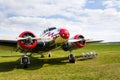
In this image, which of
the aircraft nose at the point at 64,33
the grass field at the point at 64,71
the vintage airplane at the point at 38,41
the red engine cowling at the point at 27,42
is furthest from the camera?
the aircraft nose at the point at 64,33

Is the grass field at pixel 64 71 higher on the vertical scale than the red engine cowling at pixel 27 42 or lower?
lower

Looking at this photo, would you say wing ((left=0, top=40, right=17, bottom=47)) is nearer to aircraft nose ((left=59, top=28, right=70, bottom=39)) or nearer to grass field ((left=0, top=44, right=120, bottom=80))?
grass field ((left=0, top=44, right=120, bottom=80))

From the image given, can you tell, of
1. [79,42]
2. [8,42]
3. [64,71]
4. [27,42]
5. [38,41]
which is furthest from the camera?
[79,42]

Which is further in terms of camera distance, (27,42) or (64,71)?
(27,42)

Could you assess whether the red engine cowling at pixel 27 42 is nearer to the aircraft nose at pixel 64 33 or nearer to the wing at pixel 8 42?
the wing at pixel 8 42

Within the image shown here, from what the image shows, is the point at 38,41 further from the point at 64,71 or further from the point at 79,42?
the point at 79,42

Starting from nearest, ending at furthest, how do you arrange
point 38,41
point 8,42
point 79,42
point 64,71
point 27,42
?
point 64,71
point 27,42
point 8,42
point 38,41
point 79,42

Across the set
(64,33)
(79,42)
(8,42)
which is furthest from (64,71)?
(79,42)

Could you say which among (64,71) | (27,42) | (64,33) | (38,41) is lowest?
(64,71)

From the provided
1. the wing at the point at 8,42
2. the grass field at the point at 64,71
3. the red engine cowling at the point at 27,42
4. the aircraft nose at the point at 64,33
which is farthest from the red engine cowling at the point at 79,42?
the wing at the point at 8,42

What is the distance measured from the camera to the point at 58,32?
19.2 m

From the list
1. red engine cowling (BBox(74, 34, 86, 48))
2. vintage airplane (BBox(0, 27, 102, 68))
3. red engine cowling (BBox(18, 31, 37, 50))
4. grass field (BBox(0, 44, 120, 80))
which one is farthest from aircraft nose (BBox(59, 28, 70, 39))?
red engine cowling (BBox(74, 34, 86, 48))

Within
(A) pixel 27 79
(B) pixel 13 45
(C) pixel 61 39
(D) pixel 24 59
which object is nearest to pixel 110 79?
(A) pixel 27 79

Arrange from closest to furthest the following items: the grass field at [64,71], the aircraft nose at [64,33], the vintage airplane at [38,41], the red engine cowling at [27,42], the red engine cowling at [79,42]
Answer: the grass field at [64,71]
the red engine cowling at [27,42]
the vintage airplane at [38,41]
the aircraft nose at [64,33]
the red engine cowling at [79,42]
